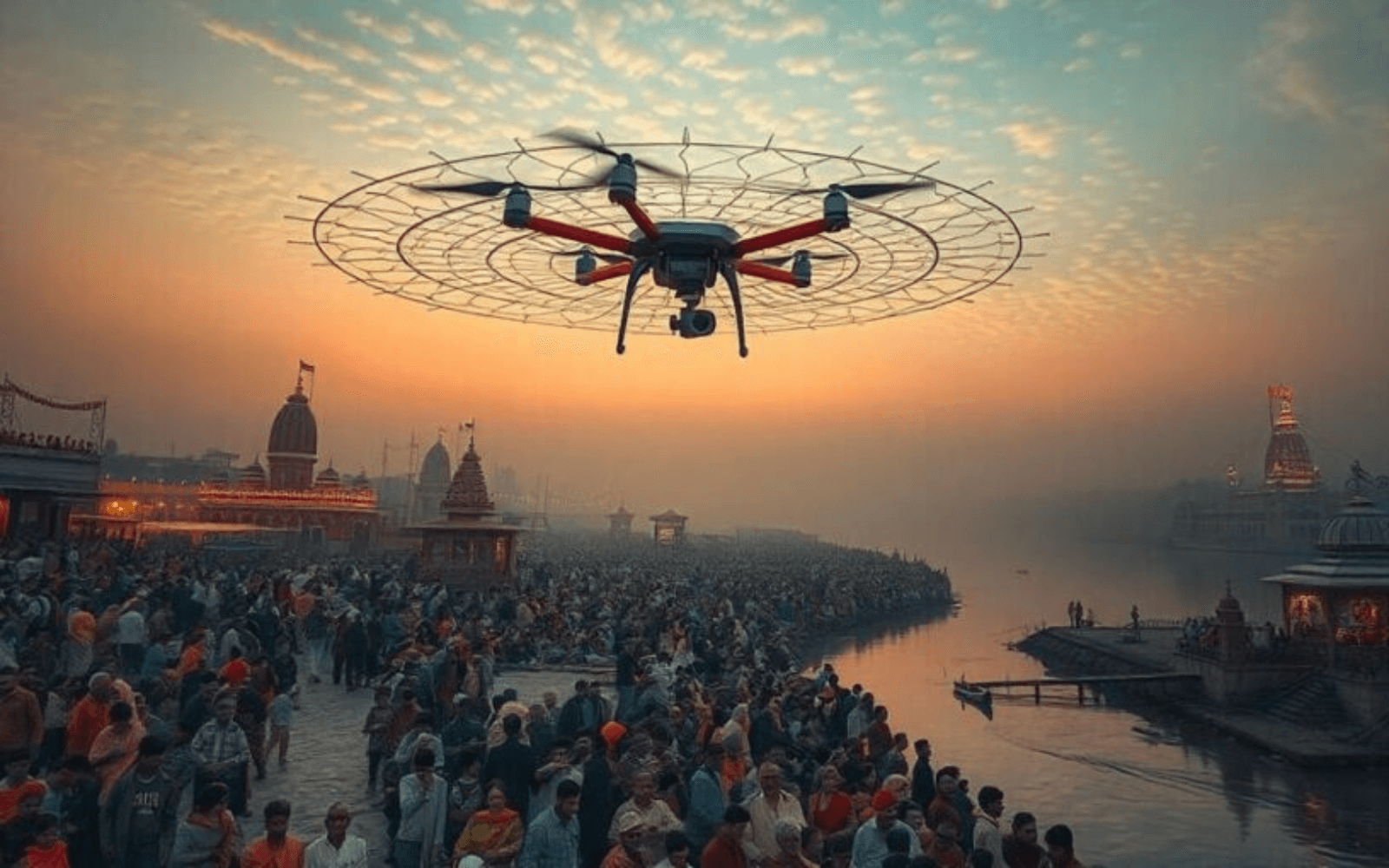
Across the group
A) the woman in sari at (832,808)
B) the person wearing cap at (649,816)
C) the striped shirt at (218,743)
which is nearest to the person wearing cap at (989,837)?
the woman in sari at (832,808)

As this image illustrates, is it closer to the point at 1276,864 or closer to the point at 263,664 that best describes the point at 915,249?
the point at 263,664

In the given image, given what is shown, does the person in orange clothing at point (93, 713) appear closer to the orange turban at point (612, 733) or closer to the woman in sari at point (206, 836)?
the woman in sari at point (206, 836)

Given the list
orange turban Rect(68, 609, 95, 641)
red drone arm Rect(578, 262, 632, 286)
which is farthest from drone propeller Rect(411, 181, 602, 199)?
orange turban Rect(68, 609, 95, 641)

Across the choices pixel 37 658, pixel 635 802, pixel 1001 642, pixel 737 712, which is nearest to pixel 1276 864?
pixel 737 712

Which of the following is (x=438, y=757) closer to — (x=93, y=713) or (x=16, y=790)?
(x=16, y=790)

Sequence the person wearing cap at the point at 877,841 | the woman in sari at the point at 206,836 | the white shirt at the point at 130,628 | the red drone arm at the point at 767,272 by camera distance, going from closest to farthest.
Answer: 1. the woman in sari at the point at 206,836
2. the person wearing cap at the point at 877,841
3. the red drone arm at the point at 767,272
4. the white shirt at the point at 130,628

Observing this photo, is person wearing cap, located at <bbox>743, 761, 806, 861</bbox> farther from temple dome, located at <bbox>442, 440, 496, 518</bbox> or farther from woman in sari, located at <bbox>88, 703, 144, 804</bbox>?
temple dome, located at <bbox>442, 440, 496, 518</bbox>

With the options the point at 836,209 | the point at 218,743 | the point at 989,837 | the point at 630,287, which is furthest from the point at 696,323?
the point at 218,743
